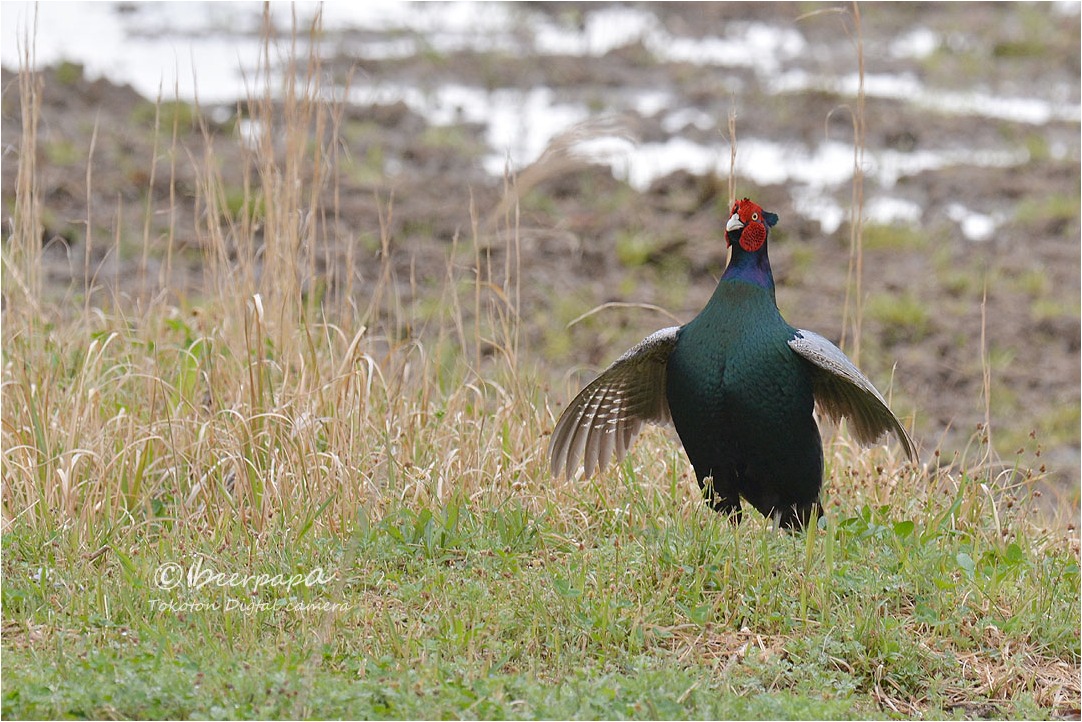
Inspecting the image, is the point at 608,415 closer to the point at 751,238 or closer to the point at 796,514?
the point at 796,514

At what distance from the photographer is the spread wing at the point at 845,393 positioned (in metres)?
3.98

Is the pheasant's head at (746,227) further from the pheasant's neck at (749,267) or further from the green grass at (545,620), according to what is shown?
the green grass at (545,620)

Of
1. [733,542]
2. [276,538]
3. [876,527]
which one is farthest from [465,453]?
[876,527]

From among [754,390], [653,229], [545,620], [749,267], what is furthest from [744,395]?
[653,229]

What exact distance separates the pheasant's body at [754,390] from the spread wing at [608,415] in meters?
0.08

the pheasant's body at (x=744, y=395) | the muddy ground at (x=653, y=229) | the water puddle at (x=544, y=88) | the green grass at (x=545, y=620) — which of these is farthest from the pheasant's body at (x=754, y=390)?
the water puddle at (x=544, y=88)

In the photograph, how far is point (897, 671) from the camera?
3.70 metres

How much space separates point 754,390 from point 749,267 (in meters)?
0.39

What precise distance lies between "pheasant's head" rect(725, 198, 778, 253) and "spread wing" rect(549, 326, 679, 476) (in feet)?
1.65

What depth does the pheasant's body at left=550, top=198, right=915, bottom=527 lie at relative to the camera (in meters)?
3.99

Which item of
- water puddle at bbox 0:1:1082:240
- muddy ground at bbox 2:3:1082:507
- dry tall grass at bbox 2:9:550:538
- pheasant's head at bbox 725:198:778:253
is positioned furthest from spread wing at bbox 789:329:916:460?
water puddle at bbox 0:1:1082:240

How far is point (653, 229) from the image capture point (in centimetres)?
866

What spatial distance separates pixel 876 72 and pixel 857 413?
28.5ft

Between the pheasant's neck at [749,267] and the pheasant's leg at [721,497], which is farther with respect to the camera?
the pheasant's leg at [721,497]
